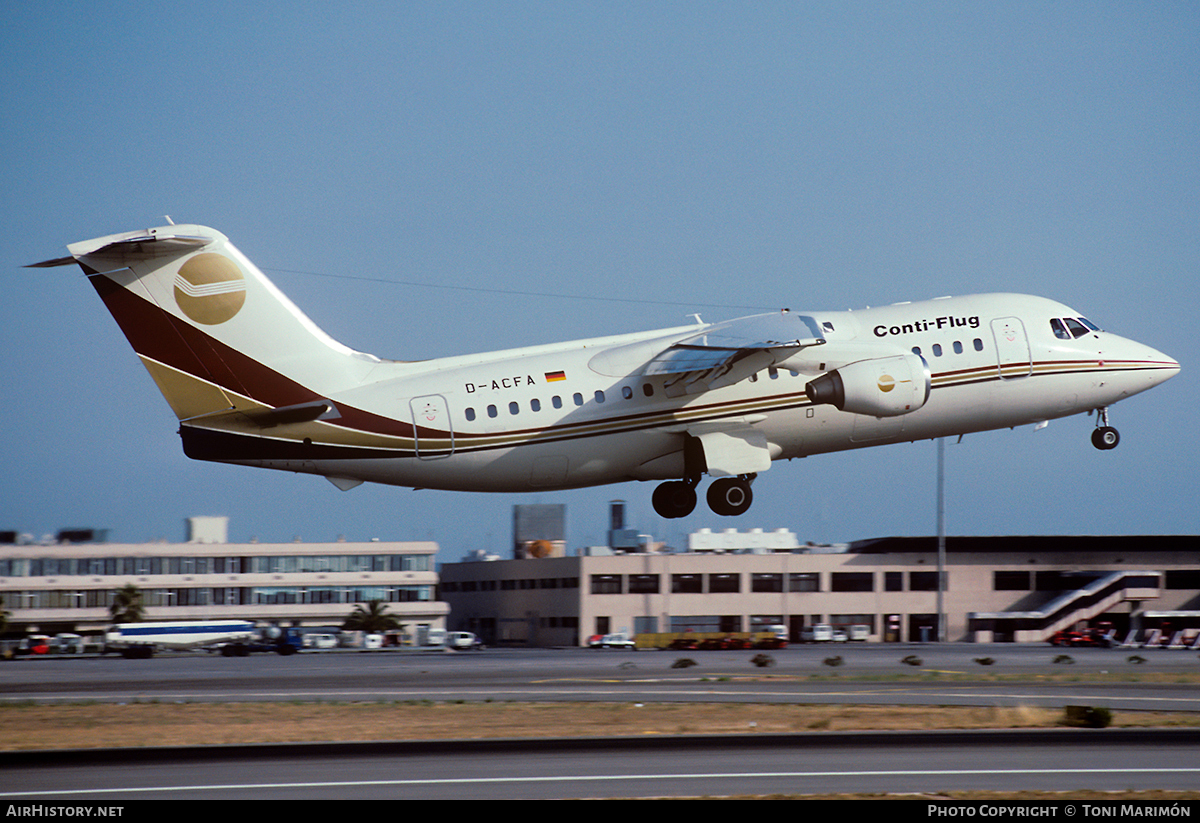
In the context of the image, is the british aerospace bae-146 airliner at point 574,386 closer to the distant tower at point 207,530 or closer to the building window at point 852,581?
the building window at point 852,581

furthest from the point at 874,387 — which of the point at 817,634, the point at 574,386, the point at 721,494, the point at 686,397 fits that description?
the point at 817,634

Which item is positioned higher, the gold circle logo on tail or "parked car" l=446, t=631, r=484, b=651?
the gold circle logo on tail

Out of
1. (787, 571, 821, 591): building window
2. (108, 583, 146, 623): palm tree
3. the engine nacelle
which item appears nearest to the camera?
the engine nacelle

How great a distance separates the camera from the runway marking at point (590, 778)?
920 inches

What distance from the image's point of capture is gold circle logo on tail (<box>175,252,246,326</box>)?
94.7ft

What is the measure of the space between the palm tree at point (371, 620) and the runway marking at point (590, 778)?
323 feet

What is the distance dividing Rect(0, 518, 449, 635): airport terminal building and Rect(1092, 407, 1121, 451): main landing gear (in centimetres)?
9286

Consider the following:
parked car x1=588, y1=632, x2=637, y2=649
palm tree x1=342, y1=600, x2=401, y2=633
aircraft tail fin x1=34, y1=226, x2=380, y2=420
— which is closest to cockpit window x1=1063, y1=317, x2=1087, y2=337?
aircraft tail fin x1=34, y1=226, x2=380, y2=420

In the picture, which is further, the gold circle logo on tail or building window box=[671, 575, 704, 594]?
building window box=[671, 575, 704, 594]

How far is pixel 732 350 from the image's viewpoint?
30.2 meters

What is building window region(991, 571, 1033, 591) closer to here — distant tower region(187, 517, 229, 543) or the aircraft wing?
distant tower region(187, 517, 229, 543)

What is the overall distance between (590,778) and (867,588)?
3508 inches

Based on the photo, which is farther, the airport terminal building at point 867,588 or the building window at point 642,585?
the building window at point 642,585

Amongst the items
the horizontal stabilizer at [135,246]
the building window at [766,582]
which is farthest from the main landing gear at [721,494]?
the building window at [766,582]
